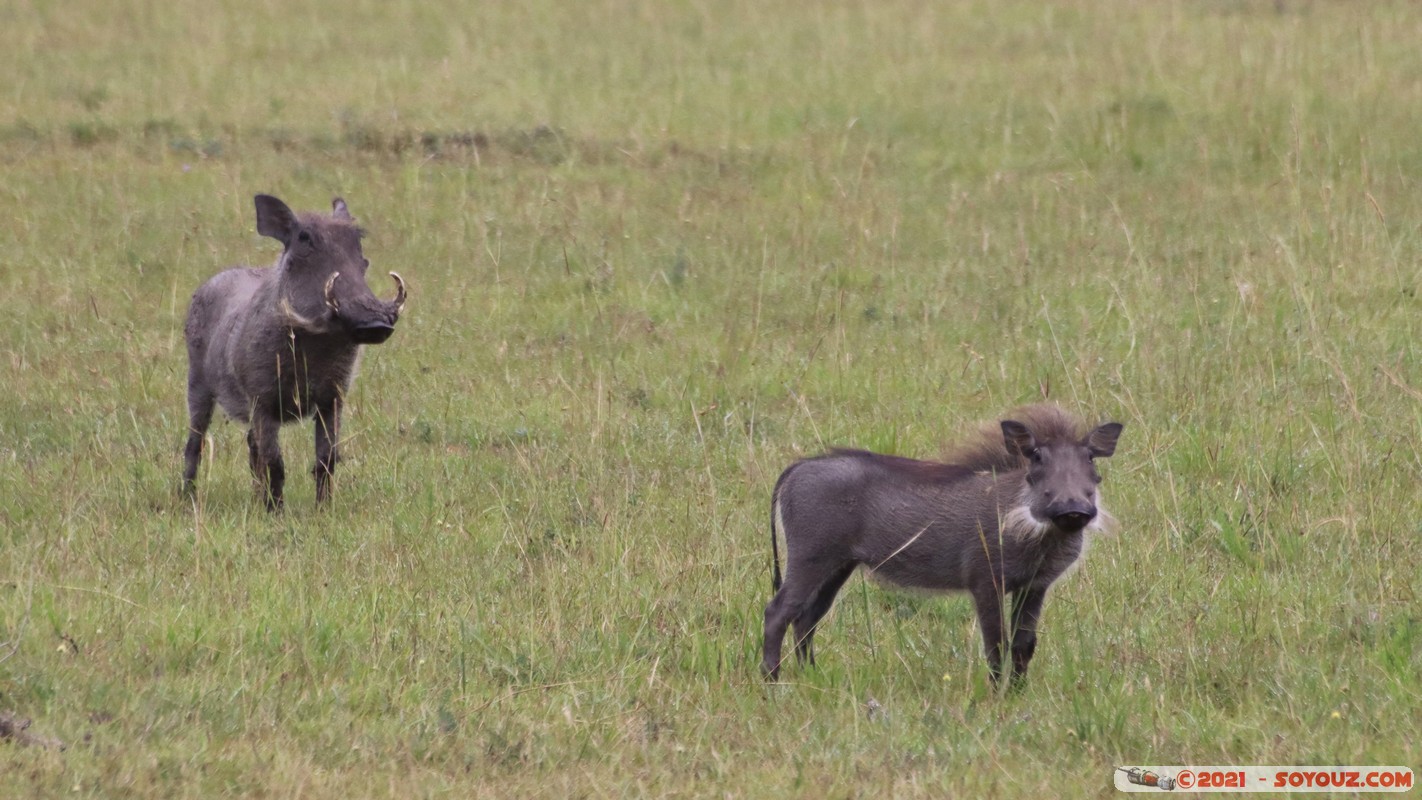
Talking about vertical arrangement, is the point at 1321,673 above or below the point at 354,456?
above

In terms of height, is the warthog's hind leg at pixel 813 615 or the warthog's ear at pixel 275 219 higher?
the warthog's ear at pixel 275 219

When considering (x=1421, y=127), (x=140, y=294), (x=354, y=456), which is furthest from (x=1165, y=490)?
(x=1421, y=127)

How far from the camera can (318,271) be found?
6.86 m

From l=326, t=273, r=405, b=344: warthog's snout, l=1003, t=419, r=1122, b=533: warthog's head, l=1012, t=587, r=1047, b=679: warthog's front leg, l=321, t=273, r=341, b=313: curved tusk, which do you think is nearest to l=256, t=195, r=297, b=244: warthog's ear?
l=321, t=273, r=341, b=313: curved tusk

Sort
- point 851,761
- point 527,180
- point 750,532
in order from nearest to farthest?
point 851,761
point 750,532
point 527,180

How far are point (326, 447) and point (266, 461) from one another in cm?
24

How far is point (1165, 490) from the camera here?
691cm

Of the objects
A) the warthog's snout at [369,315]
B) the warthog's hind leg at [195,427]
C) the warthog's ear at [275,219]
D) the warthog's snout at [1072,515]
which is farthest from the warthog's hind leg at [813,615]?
the warthog's hind leg at [195,427]

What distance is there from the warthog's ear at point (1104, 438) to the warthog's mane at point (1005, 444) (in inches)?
1.9

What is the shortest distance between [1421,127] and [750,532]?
8.74 meters

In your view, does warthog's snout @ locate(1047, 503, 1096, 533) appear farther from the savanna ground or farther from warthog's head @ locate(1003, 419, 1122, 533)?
the savanna ground

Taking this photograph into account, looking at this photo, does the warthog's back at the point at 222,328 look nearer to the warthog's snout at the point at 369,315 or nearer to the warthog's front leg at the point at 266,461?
the warthog's front leg at the point at 266,461

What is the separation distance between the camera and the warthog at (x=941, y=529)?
5.02 metres

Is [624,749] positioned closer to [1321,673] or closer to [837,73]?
[1321,673]
